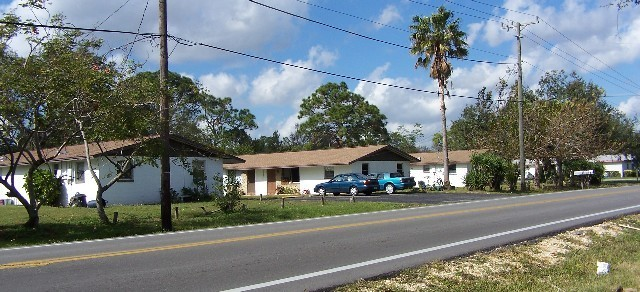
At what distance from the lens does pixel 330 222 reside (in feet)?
57.4

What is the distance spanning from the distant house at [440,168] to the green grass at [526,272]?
135ft

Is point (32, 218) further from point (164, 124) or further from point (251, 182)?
point (251, 182)

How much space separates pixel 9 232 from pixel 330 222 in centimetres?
890

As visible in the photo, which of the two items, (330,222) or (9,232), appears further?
(330,222)

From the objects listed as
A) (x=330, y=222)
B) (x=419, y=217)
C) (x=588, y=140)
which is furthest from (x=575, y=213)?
(x=588, y=140)

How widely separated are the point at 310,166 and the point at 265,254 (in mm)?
32435

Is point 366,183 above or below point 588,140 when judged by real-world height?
below

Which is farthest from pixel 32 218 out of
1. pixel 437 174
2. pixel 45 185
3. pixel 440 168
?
pixel 440 168

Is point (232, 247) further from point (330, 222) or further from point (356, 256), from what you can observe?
point (330, 222)

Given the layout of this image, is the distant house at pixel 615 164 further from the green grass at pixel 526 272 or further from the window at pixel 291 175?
the green grass at pixel 526 272

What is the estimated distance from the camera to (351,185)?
3797 centimetres

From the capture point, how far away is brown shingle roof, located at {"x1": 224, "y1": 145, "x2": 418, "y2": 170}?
42.3m

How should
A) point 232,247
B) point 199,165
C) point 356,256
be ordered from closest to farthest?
point 356,256 → point 232,247 → point 199,165

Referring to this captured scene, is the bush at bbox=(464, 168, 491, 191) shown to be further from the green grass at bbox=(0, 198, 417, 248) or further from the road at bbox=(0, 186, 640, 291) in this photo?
the road at bbox=(0, 186, 640, 291)
